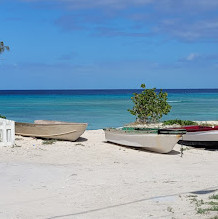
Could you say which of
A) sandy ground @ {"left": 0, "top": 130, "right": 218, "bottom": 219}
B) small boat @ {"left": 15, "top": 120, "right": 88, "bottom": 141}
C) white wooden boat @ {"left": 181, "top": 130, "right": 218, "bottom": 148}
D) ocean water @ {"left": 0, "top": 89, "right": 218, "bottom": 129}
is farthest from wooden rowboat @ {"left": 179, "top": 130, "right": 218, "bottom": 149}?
ocean water @ {"left": 0, "top": 89, "right": 218, "bottom": 129}

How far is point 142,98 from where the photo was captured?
2873 cm

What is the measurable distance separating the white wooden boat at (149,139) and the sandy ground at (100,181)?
0.30m

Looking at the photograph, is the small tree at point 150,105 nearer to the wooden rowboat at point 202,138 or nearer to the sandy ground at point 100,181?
the wooden rowboat at point 202,138

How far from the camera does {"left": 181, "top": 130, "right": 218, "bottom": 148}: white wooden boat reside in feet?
62.6

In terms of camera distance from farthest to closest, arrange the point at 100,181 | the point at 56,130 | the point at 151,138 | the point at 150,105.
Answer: the point at 150,105 → the point at 56,130 → the point at 151,138 → the point at 100,181

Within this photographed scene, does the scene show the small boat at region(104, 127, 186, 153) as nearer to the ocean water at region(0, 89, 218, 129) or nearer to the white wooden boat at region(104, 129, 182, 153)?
the white wooden boat at region(104, 129, 182, 153)

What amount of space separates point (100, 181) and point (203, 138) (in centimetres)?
855

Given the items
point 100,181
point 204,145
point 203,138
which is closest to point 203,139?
point 203,138

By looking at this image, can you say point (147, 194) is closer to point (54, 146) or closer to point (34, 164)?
point (34, 164)

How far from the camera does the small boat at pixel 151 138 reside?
17203 mm

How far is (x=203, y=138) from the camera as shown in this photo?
19.2m

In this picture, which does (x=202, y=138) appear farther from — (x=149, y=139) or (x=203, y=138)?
(x=149, y=139)

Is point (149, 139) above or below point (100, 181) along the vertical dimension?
above

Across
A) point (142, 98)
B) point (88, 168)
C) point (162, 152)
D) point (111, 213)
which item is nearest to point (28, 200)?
point (111, 213)
